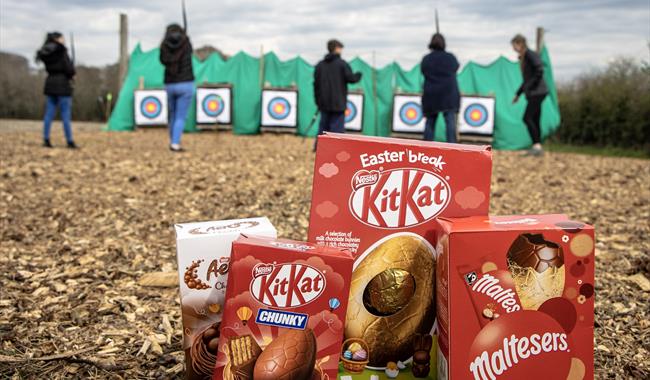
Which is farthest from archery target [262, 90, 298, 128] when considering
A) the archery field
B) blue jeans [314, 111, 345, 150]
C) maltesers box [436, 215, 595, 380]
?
maltesers box [436, 215, 595, 380]

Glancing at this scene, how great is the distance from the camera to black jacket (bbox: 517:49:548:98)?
8609mm

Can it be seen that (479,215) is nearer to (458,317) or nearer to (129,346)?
Answer: (458,317)

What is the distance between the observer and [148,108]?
46.0 ft

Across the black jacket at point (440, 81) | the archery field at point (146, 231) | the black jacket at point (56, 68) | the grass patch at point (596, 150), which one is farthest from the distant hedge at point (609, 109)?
the black jacket at point (56, 68)

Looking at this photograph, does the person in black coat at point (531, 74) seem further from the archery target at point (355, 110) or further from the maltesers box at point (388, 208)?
the maltesers box at point (388, 208)

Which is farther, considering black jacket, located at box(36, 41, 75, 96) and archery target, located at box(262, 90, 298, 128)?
archery target, located at box(262, 90, 298, 128)

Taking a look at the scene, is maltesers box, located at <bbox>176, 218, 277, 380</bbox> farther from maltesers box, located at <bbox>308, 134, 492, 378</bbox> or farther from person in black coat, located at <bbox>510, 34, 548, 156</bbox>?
person in black coat, located at <bbox>510, 34, 548, 156</bbox>

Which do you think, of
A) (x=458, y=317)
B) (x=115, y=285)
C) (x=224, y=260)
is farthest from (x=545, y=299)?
(x=115, y=285)

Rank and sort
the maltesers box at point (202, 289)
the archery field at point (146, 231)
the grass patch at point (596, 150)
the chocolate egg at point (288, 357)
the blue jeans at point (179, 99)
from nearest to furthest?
the chocolate egg at point (288, 357) < the maltesers box at point (202, 289) < the archery field at point (146, 231) < the blue jeans at point (179, 99) < the grass patch at point (596, 150)

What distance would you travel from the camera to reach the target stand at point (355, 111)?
13805mm

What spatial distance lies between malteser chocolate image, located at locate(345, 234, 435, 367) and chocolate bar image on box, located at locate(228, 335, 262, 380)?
12.4 inches

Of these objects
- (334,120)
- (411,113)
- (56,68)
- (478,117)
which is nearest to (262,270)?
(334,120)

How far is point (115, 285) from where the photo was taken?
11.1ft

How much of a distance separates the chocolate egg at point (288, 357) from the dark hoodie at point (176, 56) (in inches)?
262
